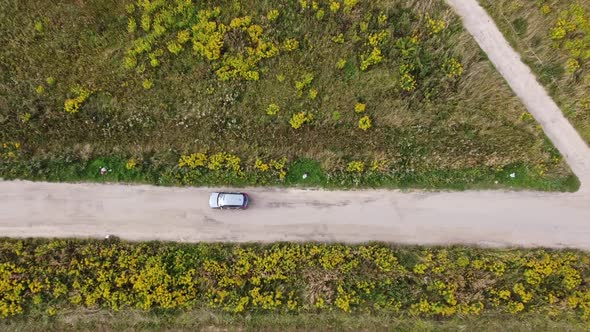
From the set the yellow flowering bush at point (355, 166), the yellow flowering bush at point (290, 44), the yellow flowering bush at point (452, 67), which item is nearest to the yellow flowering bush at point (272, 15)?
the yellow flowering bush at point (290, 44)

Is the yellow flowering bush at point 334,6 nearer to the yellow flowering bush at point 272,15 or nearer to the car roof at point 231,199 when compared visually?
the yellow flowering bush at point 272,15

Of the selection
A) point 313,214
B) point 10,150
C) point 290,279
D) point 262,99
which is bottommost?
point 290,279

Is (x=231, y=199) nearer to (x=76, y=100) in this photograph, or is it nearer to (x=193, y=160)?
(x=193, y=160)

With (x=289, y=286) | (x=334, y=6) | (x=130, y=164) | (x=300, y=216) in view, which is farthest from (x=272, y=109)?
(x=289, y=286)

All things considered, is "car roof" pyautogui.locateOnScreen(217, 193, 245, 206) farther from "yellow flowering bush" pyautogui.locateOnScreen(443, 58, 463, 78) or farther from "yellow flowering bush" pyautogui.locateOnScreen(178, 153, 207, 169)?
"yellow flowering bush" pyautogui.locateOnScreen(443, 58, 463, 78)

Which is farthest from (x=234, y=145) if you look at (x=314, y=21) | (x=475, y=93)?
(x=475, y=93)

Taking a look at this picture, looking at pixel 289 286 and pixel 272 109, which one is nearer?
pixel 289 286
